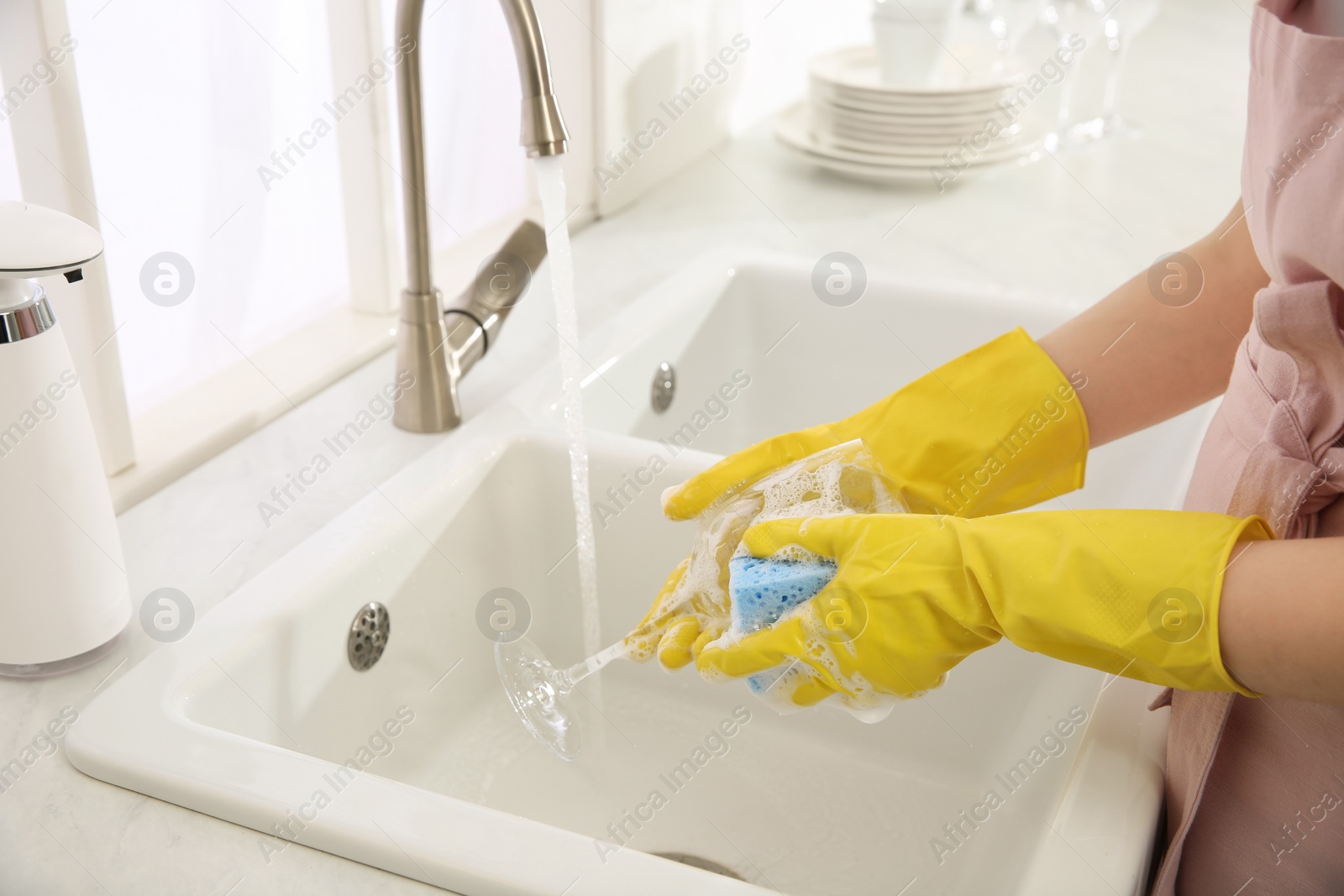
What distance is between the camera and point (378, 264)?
1.20m

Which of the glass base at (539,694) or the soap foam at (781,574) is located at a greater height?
the soap foam at (781,574)

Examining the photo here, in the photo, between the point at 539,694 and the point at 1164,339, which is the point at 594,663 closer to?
the point at 539,694

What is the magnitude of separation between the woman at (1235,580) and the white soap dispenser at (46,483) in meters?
0.34

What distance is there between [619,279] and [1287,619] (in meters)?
0.93

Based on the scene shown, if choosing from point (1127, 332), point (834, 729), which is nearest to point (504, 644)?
point (834, 729)

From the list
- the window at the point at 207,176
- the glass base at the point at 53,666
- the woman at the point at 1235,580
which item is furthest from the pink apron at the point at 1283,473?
the window at the point at 207,176

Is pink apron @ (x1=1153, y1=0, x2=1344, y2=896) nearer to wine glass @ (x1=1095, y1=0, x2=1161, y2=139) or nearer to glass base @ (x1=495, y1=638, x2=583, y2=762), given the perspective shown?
glass base @ (x1=495, y1=638, x2=583, y2=762)

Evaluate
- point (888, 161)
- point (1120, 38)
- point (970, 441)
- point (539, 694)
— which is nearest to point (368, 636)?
point (539, 694)

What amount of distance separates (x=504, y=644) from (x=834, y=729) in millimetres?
350

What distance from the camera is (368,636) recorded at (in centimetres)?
86

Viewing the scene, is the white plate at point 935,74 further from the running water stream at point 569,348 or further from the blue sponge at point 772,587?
the blue sponge at point 772,587

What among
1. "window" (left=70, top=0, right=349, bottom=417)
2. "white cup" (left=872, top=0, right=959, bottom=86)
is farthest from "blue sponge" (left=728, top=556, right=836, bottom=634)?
"white cup" (left=872, top=0, right=959, bottom=86)

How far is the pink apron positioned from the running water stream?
43 centimetres

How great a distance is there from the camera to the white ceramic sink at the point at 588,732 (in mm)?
611
